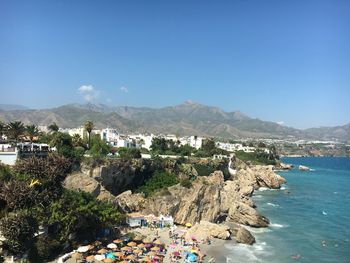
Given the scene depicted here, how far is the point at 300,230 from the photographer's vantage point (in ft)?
149

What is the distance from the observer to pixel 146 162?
197ft

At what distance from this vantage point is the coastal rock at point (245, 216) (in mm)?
45406

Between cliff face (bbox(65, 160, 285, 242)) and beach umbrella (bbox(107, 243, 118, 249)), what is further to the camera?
cliff face (bbox(65, 160, 285, 242))

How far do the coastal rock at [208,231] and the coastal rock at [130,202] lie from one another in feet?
27.1

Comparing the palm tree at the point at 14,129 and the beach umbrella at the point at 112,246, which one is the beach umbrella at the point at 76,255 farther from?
the palm tree at the point at 14,129

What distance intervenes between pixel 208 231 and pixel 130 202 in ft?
38.7

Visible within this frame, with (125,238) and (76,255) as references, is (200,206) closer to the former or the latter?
(125,238)

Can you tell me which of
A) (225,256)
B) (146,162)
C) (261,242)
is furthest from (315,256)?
(146,162)

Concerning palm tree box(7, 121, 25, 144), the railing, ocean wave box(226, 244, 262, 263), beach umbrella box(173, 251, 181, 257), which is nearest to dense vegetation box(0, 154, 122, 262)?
beach umbrella box(173, 251, 181, 257)

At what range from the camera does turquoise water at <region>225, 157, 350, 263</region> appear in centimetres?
3566

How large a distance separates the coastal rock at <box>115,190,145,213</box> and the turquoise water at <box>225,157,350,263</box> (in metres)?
12.8

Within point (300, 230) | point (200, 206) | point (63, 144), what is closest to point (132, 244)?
point (200, 206)

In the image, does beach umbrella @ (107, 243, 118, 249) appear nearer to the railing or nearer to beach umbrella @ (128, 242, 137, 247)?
beach umbrella @ (128, 242, 137, 247)

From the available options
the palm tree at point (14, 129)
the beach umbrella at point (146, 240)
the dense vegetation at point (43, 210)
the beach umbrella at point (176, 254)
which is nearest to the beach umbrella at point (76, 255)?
the dense vegetation at point (43, 210)
